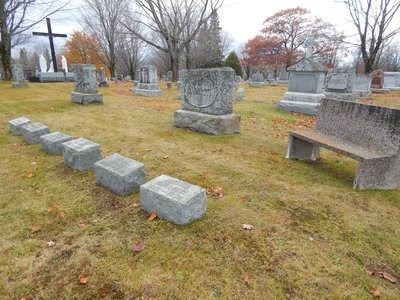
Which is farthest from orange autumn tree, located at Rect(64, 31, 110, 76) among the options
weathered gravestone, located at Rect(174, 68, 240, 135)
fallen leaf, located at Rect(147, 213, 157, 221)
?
fallen leaf, located at Rect(147, 213, 157, 221)

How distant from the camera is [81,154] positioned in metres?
4.13

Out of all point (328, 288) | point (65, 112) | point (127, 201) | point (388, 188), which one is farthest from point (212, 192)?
point (65, 112)

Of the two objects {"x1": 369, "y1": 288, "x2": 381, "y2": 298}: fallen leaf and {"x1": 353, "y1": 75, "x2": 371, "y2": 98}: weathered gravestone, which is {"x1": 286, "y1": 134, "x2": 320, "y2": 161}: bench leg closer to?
{"x1": 369, "y1": 288, "x2": 381, "y2": 298}: fallen leaf

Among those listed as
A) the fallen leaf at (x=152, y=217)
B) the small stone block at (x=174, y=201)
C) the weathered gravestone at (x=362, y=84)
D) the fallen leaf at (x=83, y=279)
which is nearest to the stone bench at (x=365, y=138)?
the small stone block at (x=174, y=201)

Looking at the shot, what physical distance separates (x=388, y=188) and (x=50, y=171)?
5423 mm

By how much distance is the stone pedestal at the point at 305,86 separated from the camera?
980cm

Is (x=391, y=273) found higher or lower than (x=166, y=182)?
lower

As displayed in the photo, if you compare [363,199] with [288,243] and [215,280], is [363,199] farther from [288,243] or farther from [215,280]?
[215,280]

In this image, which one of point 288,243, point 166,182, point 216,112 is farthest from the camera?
Answer: point 216,112

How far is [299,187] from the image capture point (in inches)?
149

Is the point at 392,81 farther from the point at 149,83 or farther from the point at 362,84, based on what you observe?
the point at 149,83

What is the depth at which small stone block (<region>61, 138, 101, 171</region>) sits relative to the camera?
414 centimetres

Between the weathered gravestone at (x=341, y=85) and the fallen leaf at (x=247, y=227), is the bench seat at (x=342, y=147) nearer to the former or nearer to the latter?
the fallen leaf at (x=247, y=227)

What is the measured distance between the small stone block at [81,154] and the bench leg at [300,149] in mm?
3612
